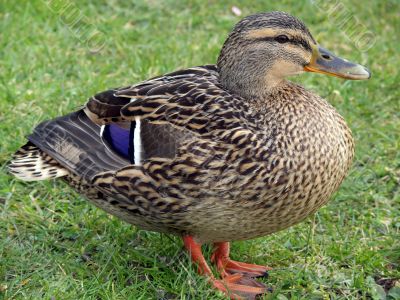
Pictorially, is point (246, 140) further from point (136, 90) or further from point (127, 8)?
point (127, 8)

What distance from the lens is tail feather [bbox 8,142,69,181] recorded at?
4.00 m

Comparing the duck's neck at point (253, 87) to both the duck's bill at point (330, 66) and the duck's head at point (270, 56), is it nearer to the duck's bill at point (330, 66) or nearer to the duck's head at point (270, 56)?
the duck's head at point (270, 56)

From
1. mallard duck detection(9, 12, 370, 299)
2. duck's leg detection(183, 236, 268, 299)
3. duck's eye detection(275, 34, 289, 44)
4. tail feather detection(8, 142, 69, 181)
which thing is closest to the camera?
mallard duck detection(9, 12, 370, 299)

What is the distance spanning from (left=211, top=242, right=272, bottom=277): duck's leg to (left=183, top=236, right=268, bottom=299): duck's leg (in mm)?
94

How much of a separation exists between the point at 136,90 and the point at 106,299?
40.7 inches

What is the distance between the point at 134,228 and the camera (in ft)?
14.4

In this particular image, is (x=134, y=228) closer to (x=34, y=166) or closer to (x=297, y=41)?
(x=34, y=166)

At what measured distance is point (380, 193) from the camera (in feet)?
15.7

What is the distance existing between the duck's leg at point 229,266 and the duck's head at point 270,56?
892 millimetres

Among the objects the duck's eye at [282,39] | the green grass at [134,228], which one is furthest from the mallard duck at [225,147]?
the green grass at [134,228]

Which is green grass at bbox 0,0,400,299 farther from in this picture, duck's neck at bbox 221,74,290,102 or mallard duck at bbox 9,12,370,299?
duck's neck at bbox 221,74,290,102

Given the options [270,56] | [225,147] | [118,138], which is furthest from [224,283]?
[270,56]

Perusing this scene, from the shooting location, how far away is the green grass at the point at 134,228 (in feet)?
12.9

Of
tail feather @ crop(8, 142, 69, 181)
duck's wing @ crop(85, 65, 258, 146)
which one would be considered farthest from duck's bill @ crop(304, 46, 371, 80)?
tail feather @ crop(8, 142, 69, 181)
